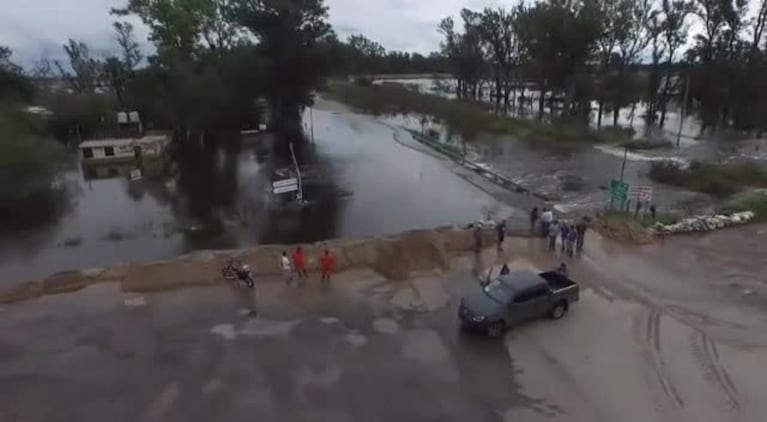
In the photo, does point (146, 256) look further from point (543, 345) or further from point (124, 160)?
point (124, 160)

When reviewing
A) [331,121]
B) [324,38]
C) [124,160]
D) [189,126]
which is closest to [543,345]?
[124,160]

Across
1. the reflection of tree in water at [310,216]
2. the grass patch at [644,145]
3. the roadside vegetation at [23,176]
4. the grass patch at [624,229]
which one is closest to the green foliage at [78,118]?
the roadside vegetation at [23,176]

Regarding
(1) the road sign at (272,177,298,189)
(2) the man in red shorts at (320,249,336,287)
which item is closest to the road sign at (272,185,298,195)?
(1) the road sign at (272,177,298,189)

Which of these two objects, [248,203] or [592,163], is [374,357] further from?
Result: [592,163]

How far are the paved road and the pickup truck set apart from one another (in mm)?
433

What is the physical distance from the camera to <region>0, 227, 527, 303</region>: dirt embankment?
19125 mm

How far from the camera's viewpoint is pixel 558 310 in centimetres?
1719

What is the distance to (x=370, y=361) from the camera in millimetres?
14844

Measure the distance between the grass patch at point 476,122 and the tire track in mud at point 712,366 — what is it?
37031 mm

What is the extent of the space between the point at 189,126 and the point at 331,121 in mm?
23012

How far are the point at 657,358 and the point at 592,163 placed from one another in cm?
3233

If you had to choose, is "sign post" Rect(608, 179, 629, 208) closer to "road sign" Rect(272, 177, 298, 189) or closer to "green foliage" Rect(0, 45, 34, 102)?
"road sign" Rect(272, 177, 298, 189)

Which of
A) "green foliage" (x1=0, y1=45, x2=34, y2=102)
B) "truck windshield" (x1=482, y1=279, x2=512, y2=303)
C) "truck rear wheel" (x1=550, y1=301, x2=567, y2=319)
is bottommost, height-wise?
"truck rear wheel" (x1=550, y1=301, x2=567, y2=319)

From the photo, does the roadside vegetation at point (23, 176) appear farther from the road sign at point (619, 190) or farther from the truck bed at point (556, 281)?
the road sign at point (619, 190)
